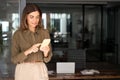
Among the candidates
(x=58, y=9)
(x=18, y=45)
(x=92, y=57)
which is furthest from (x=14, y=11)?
(x=92, y=57)

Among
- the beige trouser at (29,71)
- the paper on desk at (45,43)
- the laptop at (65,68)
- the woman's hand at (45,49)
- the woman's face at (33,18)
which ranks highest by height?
the woman's face at (33,18)

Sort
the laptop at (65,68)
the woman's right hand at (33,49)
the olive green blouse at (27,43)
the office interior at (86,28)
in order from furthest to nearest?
the office interior at (86,28) < the laptop at (65,68) < the olive green blouse at (27,43) < the woman's right hand at (33,49)

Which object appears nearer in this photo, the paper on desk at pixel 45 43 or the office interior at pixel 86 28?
the paper on desk at pixel 45 43

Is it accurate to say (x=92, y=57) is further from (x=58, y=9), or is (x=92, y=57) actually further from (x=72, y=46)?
(x=58, y=9)

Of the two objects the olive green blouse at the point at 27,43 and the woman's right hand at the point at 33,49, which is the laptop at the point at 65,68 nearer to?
the olive green blouse at the point at 27,43

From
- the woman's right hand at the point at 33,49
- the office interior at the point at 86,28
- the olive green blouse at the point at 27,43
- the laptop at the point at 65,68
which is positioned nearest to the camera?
the woman's right hand at the point at 33,49

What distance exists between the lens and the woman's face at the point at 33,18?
90.3 inches

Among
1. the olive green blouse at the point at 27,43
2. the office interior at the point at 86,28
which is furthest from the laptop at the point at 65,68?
the office interior at the point at 86,28

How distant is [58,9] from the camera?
34.3ft

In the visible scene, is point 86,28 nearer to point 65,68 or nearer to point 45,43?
point 65,68

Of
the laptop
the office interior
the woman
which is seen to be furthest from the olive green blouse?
the office interior

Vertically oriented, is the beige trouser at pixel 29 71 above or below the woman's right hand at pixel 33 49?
below

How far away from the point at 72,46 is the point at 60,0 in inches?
77.1

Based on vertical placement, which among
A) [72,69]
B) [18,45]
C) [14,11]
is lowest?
[72,69]
